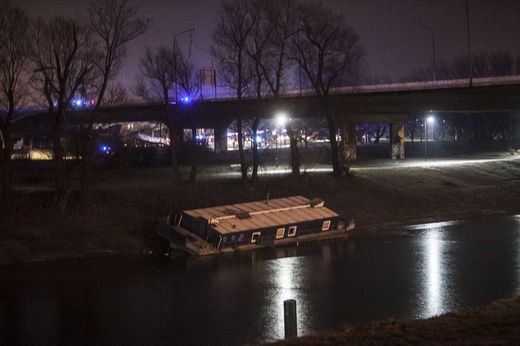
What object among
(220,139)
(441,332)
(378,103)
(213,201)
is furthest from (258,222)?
(220,139)

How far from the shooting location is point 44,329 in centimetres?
1639

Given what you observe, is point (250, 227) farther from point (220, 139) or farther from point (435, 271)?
point (220, 139)

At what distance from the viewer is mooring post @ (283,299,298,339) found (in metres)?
10.5

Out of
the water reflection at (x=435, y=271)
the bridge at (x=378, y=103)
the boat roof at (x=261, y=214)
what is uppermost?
the bridge at (x=378, y=103)

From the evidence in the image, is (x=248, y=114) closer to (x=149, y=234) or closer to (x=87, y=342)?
(x=149, y=234)

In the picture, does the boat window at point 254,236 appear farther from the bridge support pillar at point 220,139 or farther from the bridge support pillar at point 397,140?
the bridge support pillar at point 220,139

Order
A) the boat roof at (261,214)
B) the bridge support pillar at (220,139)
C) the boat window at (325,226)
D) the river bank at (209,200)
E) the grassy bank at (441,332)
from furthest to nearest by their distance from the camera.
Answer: the bridge support pillar at (220,139)
the boat window at (325,226)
the river bank at (209,200)
the boat roof at (261,214)
the grassy bank at (441,332)

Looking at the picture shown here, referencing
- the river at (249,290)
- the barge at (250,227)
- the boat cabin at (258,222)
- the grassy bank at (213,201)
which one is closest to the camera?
the river at (249,290)

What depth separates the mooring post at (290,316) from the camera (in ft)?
34.4

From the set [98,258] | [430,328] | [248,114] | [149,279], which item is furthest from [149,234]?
[248,114]

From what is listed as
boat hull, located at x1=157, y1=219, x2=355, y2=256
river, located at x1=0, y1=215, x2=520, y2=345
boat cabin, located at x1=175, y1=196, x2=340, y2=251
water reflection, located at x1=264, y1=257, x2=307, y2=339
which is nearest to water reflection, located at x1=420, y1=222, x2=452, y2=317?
river, located at x1=0, y1=215, x2=520, y2=345

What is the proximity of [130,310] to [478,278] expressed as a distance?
10.6 metres

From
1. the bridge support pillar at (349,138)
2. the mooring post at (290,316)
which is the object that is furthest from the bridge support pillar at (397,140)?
the mooring post at (290,316)

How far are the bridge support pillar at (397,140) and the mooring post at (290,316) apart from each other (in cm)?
5413
